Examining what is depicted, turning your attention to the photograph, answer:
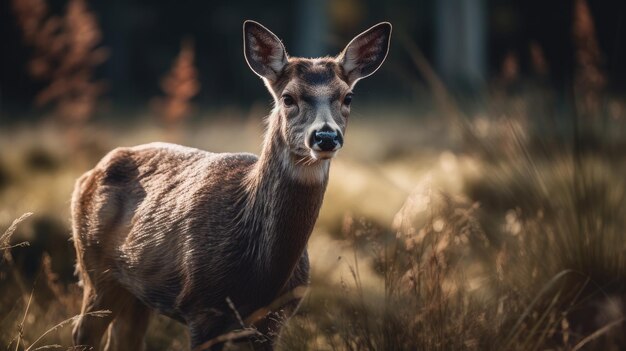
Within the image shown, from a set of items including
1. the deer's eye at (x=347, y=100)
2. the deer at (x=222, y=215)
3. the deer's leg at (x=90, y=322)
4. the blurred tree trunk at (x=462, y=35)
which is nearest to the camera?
the deer at (x=222, y=215)

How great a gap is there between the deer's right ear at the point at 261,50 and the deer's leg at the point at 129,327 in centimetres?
140

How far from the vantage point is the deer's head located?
12.4ft

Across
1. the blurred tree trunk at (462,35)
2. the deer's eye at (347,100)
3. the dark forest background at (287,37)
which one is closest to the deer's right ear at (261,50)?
the deer's eye at (347,100)

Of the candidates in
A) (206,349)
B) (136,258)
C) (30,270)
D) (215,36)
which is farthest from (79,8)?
(215,36)

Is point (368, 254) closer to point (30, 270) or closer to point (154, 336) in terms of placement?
point (154, 336)

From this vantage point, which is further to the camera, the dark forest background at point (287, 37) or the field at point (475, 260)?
the dark forest background at point (287, 37)

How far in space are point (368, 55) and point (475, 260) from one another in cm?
172

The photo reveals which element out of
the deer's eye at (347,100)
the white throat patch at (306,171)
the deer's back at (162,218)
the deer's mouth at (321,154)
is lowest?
the deer's back at (162,218)

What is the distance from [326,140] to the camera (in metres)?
3.69

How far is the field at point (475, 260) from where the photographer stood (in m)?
3.86

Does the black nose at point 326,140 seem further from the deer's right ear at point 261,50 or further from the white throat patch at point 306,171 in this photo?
the deer's right ear at point 261,50

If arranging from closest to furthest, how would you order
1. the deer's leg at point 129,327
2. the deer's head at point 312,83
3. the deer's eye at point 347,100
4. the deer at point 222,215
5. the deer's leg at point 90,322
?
the deer's head at point 312,83
the deer at point 222,215
the deer's eye at point 347,100
the deer's leg at point 90,322
the deer's leg at point 129,327

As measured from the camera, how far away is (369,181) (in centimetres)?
863

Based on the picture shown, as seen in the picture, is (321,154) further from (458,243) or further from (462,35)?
(462,35)
